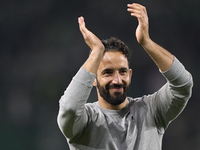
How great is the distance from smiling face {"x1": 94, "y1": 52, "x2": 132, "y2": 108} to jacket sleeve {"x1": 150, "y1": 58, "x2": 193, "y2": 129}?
0.55ft

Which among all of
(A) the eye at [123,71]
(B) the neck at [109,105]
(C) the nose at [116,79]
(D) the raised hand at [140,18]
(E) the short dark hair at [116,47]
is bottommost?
(B) the neck at [109,105]

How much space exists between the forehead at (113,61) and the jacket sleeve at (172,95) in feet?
0.74

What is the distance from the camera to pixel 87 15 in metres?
3.29


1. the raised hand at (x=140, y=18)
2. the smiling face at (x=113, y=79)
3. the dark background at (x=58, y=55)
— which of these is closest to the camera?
the raised hand at (x=140, y=18)

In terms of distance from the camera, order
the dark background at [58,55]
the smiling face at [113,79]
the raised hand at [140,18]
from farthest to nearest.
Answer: the dark background at [58,55] < the smiling face at [113,79] < the raised hand at [140,18]

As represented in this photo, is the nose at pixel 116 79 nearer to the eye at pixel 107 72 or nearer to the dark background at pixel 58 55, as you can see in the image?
the eye at pixel 107 72

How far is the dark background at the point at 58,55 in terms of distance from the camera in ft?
9.84

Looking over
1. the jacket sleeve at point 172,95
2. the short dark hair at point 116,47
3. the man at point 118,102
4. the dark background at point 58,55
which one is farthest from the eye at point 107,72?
the dark background at point 58,55

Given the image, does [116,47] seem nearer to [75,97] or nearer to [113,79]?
[113,79]

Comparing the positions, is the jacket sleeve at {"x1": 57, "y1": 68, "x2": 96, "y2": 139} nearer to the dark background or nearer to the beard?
the beard

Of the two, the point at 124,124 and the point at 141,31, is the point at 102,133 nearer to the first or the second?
the point at 124,124

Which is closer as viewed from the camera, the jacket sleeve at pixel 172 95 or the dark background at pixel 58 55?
the jacket sleeve at pixel 172 95

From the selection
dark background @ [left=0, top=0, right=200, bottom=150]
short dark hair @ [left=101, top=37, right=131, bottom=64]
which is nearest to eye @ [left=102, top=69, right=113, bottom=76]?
short dark hair @ [left=101, top=37, right=131, bottom=64]

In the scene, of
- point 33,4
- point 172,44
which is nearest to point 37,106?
point 33,4
